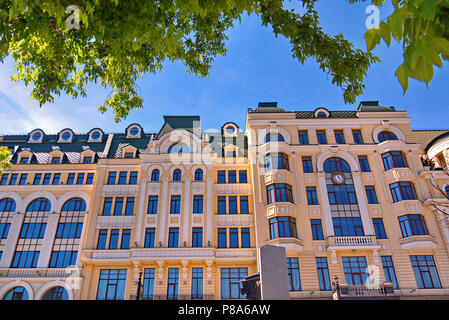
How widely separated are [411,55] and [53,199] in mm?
32352

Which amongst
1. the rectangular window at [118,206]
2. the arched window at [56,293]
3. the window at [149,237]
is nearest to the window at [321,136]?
the window at [149,237]

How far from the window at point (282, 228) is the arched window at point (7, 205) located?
962 inches

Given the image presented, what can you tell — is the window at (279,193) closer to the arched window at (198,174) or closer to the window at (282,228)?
the window at (282,228)

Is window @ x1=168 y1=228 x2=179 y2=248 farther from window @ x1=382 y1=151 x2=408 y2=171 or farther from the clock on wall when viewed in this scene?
window @ x1=382 y1=151 x2=408 y2=171

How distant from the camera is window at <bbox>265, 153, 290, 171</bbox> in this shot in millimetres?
26750

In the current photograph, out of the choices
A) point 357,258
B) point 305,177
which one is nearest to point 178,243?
point 305,177

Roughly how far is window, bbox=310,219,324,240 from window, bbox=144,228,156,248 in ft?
44.8

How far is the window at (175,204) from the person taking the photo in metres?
26.9

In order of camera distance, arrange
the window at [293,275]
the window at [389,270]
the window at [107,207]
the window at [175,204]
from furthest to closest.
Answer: the window at [107,207]
the window at [175,204]
the window at [389,270]
the window at [293,275]

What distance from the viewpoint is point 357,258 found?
24.0 meters

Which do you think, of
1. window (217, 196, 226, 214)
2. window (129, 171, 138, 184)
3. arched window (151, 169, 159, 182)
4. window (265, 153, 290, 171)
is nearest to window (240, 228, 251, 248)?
window (217, 196, 226, 214)

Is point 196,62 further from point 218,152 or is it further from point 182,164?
point 218,152

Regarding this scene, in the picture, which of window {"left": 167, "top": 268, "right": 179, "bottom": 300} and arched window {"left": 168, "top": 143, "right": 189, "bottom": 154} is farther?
arched window {"left": 168, "top": 143, "right": 189, "bottom": 154}

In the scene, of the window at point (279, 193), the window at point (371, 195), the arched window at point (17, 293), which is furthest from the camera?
the window at point (371, 195)
